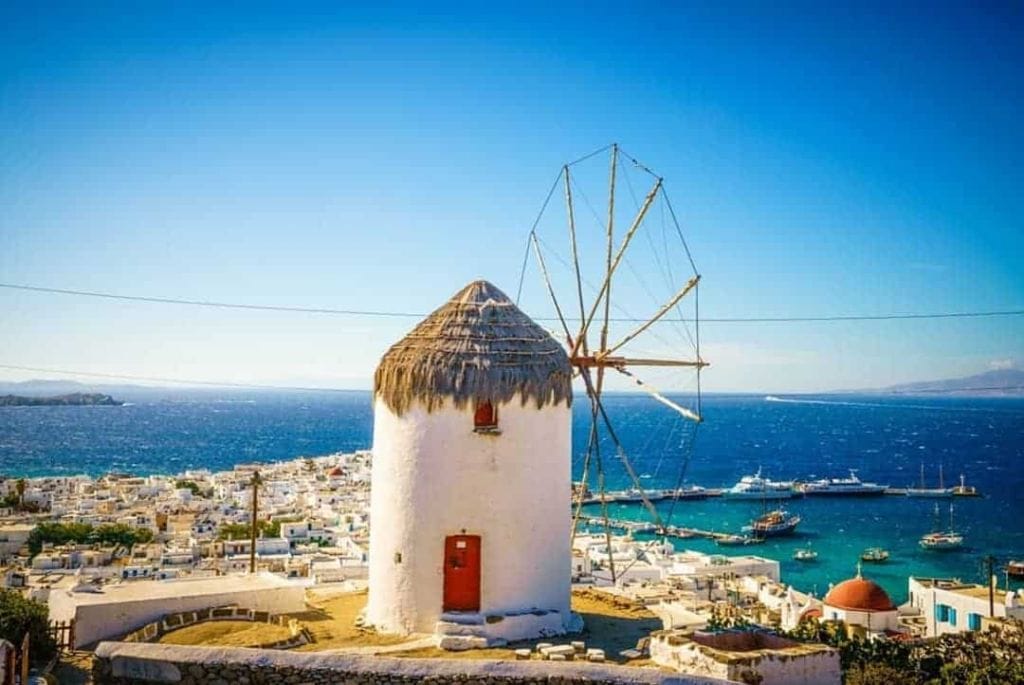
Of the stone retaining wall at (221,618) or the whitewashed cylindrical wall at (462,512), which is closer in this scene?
the stone retaining wall at (221,618)

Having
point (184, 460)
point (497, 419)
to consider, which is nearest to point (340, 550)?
point (497, 419)

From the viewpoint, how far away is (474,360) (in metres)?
13.5

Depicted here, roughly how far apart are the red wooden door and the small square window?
1691 mm

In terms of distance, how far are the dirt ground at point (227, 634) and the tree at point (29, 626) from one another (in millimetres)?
1476

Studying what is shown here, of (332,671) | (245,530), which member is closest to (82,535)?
(245,530)

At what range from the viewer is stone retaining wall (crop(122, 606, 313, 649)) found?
12.3 metres

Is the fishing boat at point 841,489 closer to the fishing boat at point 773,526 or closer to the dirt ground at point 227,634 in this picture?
the fishing boat at point 773,526

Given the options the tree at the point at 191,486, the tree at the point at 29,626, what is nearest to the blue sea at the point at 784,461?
the tree at the point at 29,626

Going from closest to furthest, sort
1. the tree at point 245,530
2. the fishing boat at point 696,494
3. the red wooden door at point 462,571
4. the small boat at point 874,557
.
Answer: the red wooden door at point 462,571 < the tree at point 245,530 < the small boat at point 874,557 < the fishing boat at point 696,494

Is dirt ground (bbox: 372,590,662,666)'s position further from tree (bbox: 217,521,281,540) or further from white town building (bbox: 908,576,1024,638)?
tree (bbox: 217,521,281,540)

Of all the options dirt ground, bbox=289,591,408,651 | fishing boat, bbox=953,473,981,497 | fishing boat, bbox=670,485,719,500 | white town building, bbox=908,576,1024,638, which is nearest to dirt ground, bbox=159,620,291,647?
dirt ground, bbox=289,591,408,651

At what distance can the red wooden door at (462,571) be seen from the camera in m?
13.2

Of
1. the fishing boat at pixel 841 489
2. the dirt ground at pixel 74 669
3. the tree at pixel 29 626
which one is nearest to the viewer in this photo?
the dirt ground at pixel 74 669

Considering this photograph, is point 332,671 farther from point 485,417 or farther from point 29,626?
point 29,626
